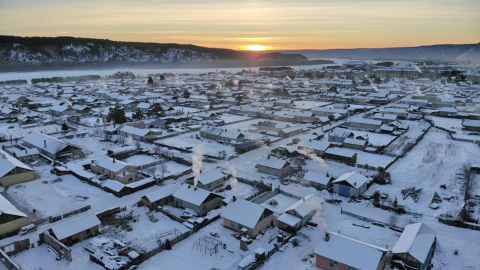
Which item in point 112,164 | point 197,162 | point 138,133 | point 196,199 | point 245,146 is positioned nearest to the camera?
point 196,199

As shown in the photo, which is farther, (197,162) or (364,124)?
(364,124)

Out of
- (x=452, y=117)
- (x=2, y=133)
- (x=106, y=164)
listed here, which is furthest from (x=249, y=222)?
(x=452, y=117)

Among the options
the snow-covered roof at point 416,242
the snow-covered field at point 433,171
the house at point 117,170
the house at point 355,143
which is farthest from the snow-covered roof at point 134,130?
the snow-covered roof at point 416,242

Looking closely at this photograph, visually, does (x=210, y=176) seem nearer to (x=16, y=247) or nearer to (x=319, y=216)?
(x=319, y=216)

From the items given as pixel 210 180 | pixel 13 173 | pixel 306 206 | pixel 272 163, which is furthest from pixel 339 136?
pixel 13 173

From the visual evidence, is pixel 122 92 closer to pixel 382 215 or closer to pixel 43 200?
pixel 43 200
